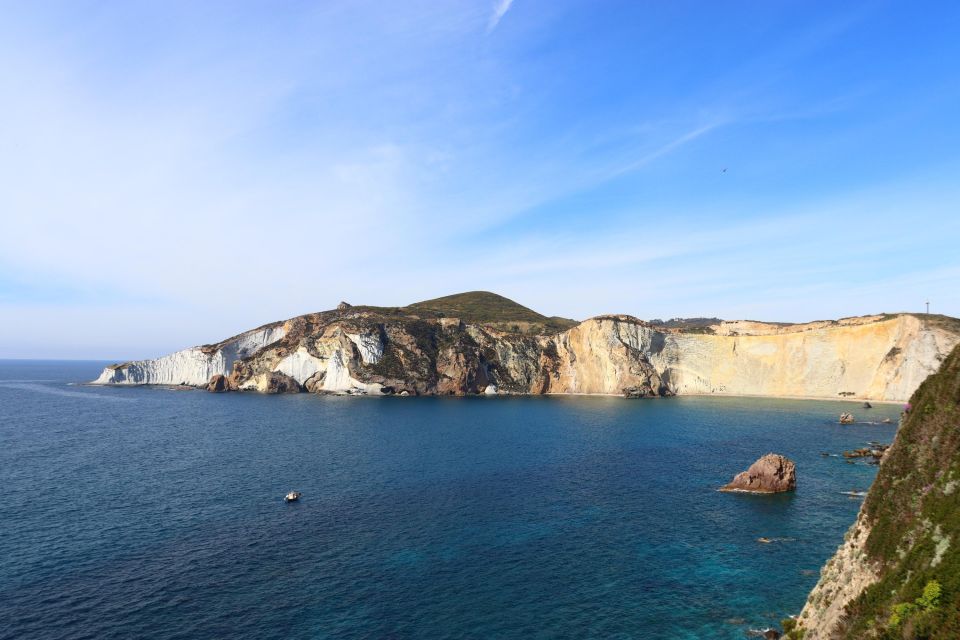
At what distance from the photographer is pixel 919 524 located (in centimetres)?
2280

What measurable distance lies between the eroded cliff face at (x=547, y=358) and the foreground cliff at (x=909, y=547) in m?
144

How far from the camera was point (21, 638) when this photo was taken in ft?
103

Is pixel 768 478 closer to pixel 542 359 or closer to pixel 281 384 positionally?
pixel 542 359

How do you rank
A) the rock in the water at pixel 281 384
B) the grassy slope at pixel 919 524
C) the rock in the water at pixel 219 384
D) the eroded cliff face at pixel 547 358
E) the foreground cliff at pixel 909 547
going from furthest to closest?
the rock in the water at pixel 219 384 < the rock in the water at pixel 281 384 < the eroded cliff face at pixel 547 358 < the foreground cliff at pixel 909 547 < the grassy slope at pixel 919 524

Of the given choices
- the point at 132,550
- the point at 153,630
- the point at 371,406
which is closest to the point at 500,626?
the point at 153,630

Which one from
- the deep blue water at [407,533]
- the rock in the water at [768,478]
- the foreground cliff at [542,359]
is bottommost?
the deep blue water at [407,533]

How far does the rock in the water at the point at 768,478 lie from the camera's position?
61.7m

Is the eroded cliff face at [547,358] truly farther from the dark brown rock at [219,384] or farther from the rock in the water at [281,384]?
the rock in the water at [281,384]

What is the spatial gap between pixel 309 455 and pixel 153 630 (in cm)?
4895

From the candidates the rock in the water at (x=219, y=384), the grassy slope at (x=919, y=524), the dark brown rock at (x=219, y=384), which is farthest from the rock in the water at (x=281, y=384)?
the grassy slope at (x=919, y=524)

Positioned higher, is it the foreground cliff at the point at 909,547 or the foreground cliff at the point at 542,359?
the foreground cliff at the point at 542,359

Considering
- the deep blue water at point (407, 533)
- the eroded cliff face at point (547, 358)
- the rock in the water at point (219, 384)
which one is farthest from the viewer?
the rock in the water at point (219, 384)

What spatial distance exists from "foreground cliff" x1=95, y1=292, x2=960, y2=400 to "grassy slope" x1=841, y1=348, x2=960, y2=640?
14413 cm

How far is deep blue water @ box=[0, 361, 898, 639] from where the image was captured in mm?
34438
